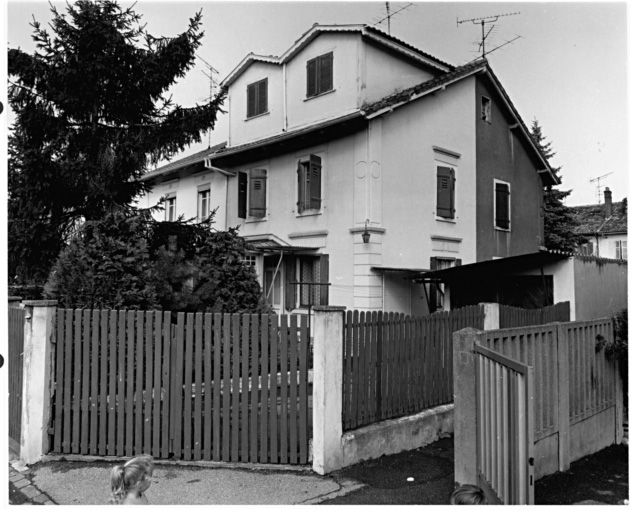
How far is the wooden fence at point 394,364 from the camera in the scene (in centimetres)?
530

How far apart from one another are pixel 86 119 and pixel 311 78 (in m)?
6.14

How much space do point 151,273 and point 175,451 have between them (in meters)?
2.23

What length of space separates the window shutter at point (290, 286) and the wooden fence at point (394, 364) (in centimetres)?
717

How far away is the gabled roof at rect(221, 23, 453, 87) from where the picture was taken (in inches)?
469

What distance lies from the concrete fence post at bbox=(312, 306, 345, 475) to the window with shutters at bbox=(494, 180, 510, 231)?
11.3 meters

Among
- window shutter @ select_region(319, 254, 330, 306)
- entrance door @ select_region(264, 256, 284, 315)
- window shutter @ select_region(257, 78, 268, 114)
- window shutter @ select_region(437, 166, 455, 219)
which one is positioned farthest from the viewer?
window shutter @ select_region(257, 78, 268, 114)

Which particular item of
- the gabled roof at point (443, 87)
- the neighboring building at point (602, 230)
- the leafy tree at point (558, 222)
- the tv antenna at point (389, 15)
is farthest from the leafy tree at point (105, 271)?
the leafy tree at point (558, 222)

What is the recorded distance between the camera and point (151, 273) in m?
6.32

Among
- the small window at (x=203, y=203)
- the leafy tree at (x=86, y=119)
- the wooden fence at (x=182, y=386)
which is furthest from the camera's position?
the small window at (x=203, y=203)

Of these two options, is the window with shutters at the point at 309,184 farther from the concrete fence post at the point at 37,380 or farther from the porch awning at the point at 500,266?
the concrete fence post at the point at 37,380

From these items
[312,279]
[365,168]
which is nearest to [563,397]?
[365,168]

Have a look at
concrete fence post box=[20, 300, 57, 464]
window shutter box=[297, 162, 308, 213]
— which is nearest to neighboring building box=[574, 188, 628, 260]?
window shutter box=[297, 162, 308, 213]

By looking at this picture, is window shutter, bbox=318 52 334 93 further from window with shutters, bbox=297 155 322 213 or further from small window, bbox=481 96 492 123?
small window, bbox=481 96 492 123

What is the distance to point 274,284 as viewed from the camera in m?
14.2
